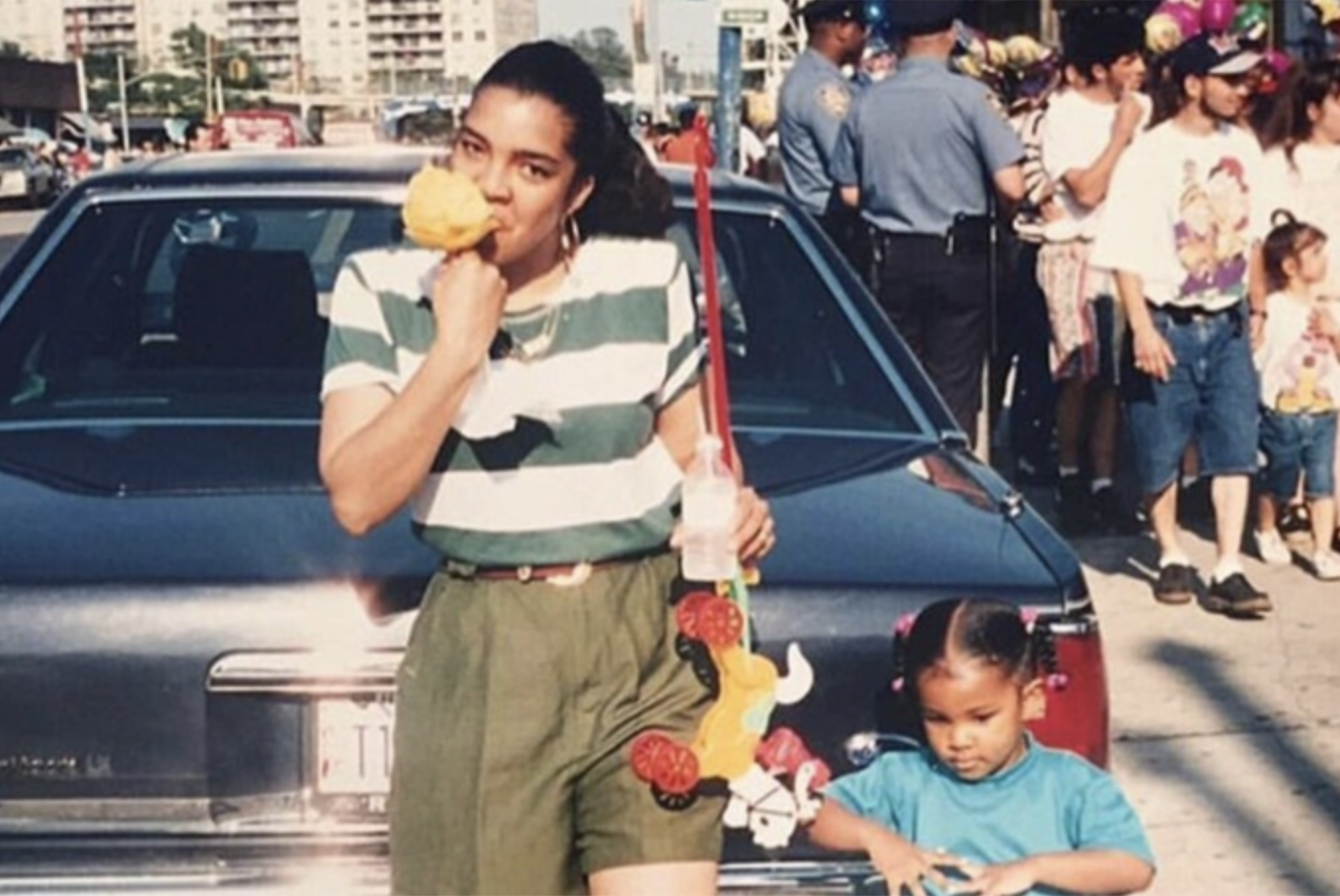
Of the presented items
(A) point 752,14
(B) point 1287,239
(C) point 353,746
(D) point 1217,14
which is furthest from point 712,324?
(A) point 752,14

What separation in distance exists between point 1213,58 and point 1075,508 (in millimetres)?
2227

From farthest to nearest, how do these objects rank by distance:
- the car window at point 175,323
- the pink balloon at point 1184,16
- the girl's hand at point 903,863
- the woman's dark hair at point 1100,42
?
the pink balloon at point 1184,16
the woman's dark hair at point 1100,42
the car window at point 175,323
the girl's hand at point 903,863

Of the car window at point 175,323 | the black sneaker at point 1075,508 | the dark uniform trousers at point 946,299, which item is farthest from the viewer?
the black sneaker at point 1075,508

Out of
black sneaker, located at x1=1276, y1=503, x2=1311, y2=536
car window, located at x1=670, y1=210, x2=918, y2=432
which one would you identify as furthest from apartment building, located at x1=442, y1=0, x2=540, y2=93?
black sneaker, located at x1=1276, y1=503, x2=1311, y2=536

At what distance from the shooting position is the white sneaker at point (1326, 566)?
7559 mm

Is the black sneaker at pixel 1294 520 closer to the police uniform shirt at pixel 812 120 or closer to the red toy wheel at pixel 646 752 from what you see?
the police uniform shirt at pixel 812 120

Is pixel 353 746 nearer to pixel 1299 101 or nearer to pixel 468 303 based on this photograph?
pixel 468 303

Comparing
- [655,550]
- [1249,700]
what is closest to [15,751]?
[655,550]

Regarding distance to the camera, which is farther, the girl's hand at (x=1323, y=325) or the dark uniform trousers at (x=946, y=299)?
the girl's hand at (x=1323, y=325)

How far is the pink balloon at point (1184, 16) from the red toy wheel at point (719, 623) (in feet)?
22.0

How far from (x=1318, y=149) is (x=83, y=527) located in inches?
225

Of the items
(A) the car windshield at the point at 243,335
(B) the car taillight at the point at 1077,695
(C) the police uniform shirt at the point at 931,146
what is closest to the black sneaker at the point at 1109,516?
(C) the police uniform shirt at the point at 931,146

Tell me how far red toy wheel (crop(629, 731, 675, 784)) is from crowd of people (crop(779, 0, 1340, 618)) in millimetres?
4296

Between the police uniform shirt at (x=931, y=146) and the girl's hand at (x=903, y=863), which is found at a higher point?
the police uniform shirt at (x=931, y=146)
